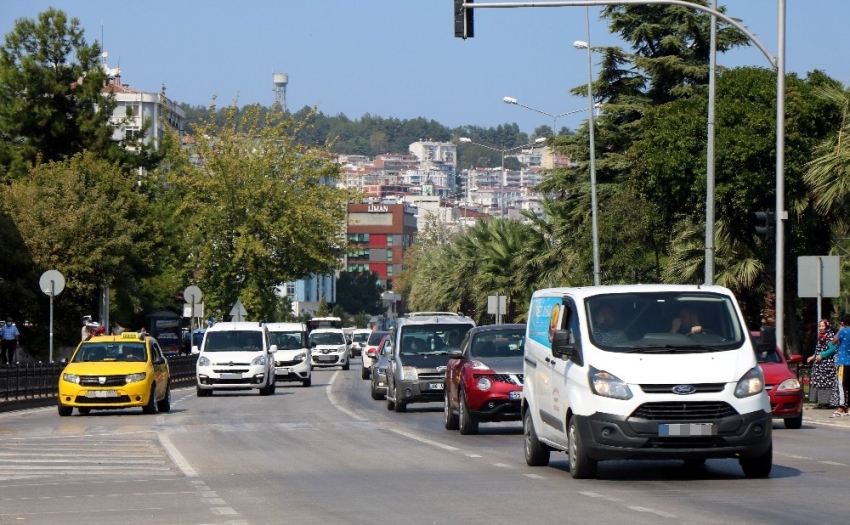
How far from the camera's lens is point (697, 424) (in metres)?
14.5

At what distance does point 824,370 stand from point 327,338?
49.3 metres

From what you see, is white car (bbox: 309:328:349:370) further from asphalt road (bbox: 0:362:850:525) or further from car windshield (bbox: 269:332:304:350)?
asphalt road (bbox: 0:362:850:525)

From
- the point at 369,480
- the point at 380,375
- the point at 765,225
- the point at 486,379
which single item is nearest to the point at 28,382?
the point at 380,375

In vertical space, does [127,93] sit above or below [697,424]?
above

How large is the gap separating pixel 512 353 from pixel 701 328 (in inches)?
367

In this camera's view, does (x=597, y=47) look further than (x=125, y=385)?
Yes

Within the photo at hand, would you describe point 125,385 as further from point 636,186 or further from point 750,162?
point 636,186

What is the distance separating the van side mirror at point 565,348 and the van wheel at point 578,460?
24.0 inches

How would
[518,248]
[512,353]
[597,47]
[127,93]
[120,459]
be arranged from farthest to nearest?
[127,93] → [518,248] → [597,47] → [512,353] → [120,459]

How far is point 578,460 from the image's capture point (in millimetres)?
15047

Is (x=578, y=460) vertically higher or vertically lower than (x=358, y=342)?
higher

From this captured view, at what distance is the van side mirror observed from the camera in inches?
599

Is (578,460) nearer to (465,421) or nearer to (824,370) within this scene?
(465,421)

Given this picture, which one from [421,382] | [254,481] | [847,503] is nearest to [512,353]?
[421,382]
